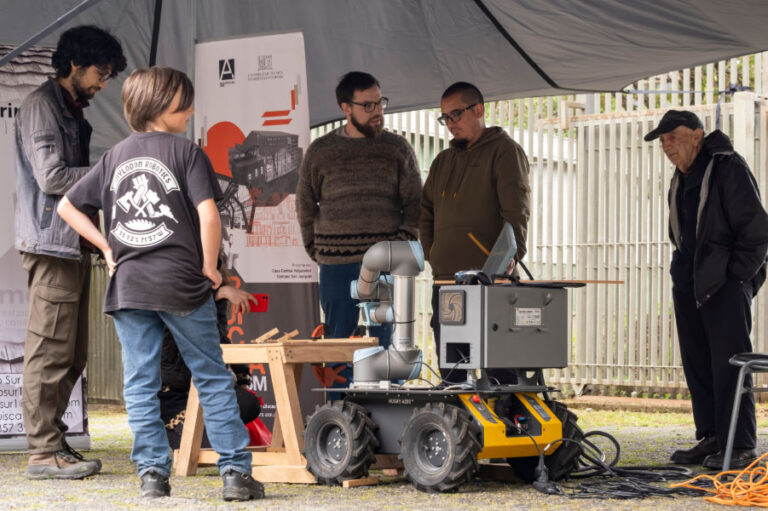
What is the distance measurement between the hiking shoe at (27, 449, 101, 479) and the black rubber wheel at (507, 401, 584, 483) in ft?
6.42

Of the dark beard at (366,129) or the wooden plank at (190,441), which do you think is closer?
the wooden plank at (190,441)

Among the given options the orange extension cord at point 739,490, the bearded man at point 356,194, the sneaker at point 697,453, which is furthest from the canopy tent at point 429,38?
the orange extension cord at point 739,490

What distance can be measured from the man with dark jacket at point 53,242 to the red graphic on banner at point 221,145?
51.5 inches

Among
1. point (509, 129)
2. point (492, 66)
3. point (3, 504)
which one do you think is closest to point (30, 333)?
point (3, 504)

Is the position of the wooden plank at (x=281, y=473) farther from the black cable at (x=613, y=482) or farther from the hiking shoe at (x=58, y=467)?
the black cable at (x=613, y=482)

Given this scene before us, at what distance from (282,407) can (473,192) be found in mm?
1566

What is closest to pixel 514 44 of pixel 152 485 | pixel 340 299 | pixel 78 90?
pixel 340 299

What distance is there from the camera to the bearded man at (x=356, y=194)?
246 inches

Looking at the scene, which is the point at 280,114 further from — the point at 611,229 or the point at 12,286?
the point at 611,229

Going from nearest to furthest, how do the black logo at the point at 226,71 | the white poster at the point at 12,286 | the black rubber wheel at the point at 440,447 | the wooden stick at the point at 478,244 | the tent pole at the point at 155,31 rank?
the black rubber wheel at the point at 440,447 → the wooden stick at the point at 478,244 → the white poster at the point at 12,286 → the black logo at the point at 226,71 → the tent pole at the point at 155,31

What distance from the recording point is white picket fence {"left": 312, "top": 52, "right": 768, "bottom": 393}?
9.95m

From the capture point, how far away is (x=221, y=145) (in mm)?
6785

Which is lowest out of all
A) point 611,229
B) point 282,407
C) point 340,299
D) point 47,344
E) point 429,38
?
point 282,407

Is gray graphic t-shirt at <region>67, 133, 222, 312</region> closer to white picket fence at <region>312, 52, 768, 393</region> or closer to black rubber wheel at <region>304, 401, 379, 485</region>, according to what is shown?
black rubber wheel at <region>304, 401, 379, 485</region>
